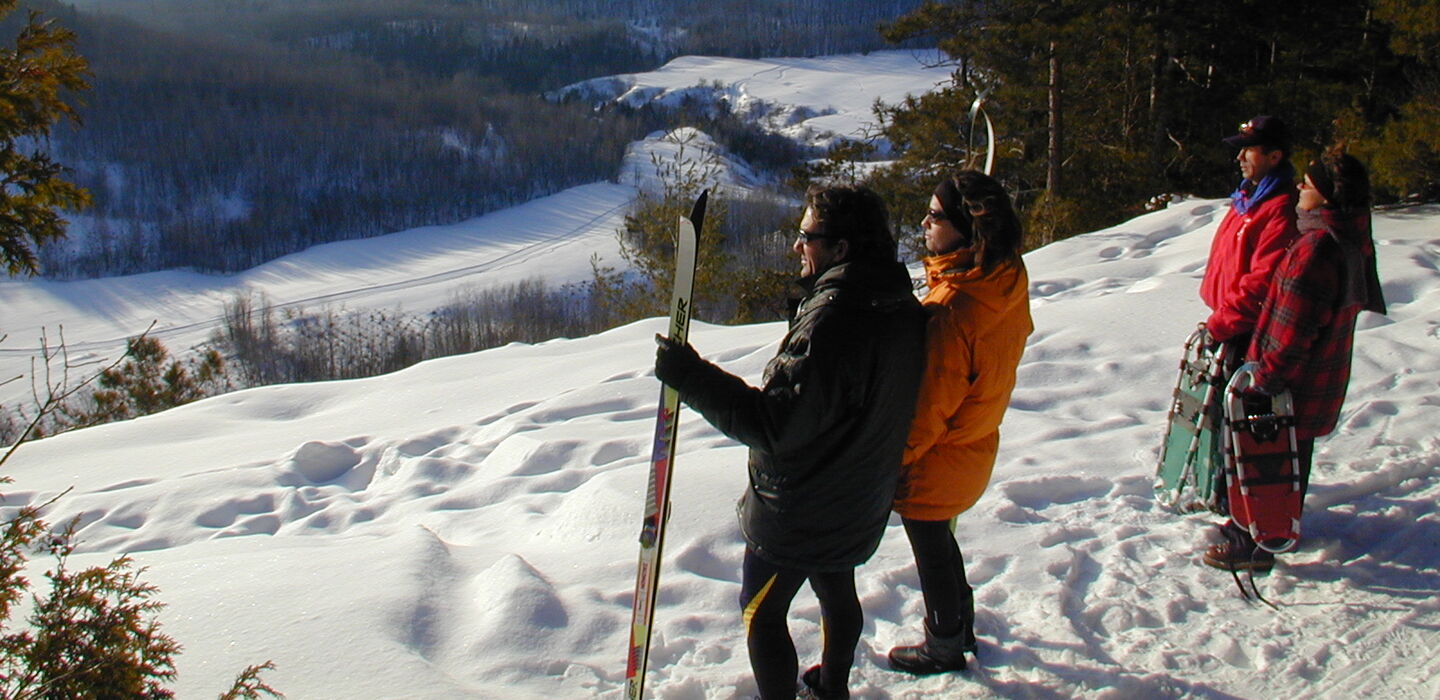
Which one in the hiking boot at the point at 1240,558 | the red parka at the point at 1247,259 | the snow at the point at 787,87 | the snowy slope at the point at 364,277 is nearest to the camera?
the red parka at the point at 1247,259

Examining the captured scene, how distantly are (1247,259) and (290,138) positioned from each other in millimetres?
85627

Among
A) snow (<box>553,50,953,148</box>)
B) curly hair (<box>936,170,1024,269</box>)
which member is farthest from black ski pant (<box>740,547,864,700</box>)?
snow (<box>553,50,953,148</box>)

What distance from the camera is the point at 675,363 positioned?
6.98 feet

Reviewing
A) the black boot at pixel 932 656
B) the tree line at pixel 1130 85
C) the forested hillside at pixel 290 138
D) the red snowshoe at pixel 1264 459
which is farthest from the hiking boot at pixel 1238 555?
the forested hillside at pixel 290 138

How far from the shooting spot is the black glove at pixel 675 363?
2117 millimetres

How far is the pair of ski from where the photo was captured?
3209 millimetres

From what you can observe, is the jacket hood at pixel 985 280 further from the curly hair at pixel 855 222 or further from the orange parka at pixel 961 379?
the curly hair at pixel 855 222

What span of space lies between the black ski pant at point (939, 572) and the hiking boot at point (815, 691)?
344 mm

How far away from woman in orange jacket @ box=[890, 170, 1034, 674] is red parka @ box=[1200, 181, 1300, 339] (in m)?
1.24

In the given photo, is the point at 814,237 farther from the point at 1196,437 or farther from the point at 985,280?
the point at 1196,437

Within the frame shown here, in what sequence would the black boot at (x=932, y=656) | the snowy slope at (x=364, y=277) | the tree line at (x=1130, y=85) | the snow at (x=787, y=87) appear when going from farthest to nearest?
the snow at (x=787, y=87) → the snowy slope at (x=364, y=277) → the tree line at (x=1130, y=85) → the black boot at (x=932, y=656)

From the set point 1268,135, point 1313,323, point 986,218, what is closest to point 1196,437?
point 1313,323

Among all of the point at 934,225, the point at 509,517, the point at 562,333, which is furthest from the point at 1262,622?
the point at 562,333

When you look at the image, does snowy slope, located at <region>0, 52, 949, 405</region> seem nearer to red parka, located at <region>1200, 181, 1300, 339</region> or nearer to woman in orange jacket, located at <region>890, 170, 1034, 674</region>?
red parka, located at <region>1200, 181, 1300, 339</region>
